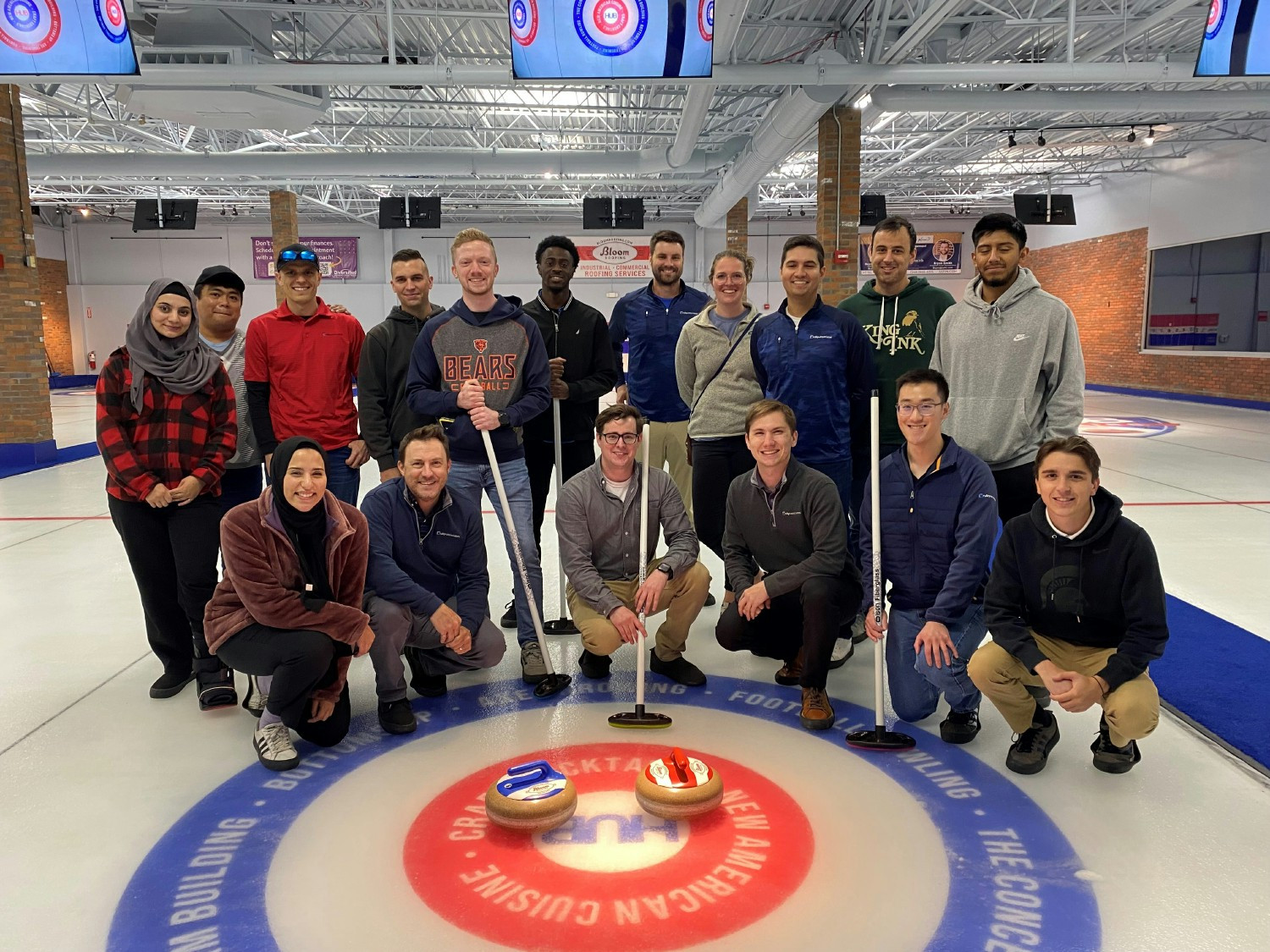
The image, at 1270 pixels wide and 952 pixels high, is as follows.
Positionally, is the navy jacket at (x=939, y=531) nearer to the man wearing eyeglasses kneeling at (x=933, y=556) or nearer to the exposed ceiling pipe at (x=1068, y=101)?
the man wearing eyeglasses kneeling at (x=933, y=556)

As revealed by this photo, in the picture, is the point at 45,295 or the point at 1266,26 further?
the point at 45,295

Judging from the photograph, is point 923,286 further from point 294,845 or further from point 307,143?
point 307,143

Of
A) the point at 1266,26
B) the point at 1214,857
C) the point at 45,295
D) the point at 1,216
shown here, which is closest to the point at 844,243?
the point at 1266,26

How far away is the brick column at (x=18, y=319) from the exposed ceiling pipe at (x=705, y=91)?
288 inches

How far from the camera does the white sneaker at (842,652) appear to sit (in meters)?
3.81

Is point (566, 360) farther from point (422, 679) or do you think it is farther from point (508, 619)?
point (422, 679)

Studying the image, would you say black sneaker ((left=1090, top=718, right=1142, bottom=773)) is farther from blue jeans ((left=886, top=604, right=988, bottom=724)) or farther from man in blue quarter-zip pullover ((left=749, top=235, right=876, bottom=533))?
man in blue quarter-zip pullover ((left=749, top=235, right=876, bottom=533))

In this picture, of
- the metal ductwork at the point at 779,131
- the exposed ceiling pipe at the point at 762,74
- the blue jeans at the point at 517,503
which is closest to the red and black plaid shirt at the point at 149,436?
the blue jeans at the point at 517,503

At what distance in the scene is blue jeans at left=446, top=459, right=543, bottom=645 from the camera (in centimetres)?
376

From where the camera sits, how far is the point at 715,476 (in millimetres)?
4055

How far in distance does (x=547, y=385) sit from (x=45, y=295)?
27439mm

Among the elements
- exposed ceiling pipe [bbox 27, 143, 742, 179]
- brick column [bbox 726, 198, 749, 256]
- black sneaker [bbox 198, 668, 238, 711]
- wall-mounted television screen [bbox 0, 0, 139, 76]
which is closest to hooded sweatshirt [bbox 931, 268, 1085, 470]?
black sneaker [bbox 198, 668, 238, 711]

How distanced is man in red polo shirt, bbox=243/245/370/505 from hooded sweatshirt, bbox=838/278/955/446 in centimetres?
227

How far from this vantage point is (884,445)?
12.6 ft
